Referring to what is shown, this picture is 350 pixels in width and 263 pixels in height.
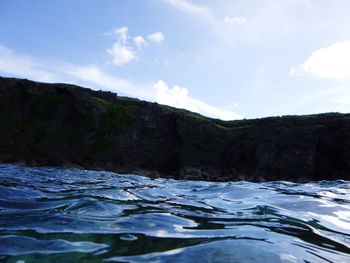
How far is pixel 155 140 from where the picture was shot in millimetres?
55562

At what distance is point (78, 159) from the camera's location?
167ft

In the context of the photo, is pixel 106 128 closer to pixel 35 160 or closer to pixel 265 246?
pixel 35 160

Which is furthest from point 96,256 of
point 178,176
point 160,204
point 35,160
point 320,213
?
point 35,160

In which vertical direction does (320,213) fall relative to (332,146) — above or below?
below

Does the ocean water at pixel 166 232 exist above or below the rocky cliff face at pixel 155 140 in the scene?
below

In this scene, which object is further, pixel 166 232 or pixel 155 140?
pixel 155 140

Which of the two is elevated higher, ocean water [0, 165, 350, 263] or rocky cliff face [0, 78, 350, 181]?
rocky cliff face [0, 78, 350, 181]

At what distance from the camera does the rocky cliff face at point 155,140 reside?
157 ft

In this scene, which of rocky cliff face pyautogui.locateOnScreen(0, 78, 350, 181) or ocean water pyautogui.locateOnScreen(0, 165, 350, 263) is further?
rocky cliff face pyautogui.locateOnScreen(0, 78, 350, 181)

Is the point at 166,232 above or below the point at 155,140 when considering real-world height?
below

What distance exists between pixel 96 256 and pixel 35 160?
160 ft

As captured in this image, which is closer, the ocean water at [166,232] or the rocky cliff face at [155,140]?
the ocean water at [166,232]

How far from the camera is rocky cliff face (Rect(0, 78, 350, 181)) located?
4778 cm

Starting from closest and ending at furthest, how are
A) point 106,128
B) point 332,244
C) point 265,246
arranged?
1. point 265,246
2. point 332,244
3. point 106,128
